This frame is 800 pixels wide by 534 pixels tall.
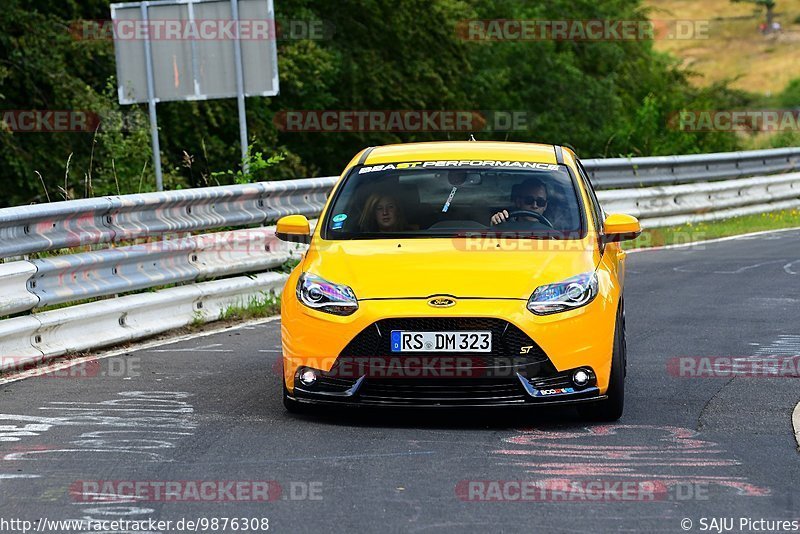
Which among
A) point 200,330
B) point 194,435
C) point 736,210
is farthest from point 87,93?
point 194,435

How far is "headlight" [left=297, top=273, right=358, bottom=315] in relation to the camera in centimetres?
797

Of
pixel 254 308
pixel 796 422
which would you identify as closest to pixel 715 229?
pixel 254 308

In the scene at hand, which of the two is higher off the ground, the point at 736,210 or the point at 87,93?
the point at 87,93

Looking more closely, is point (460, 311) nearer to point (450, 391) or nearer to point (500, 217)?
point (450, 391)

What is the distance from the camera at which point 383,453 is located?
7258mm

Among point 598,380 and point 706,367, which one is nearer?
point 598,380

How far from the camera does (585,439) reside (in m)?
7.69

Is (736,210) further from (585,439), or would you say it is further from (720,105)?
(720,105)

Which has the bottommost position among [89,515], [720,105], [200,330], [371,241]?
[720,105]

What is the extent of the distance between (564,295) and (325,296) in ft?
4.16

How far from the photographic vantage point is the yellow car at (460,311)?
781 cm

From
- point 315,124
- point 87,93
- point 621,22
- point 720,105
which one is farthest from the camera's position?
point 720,105

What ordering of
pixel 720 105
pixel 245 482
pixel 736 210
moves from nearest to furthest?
pixel 245 482
pixel 736 210
pixel 720 105

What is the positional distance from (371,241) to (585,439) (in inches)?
71.0
